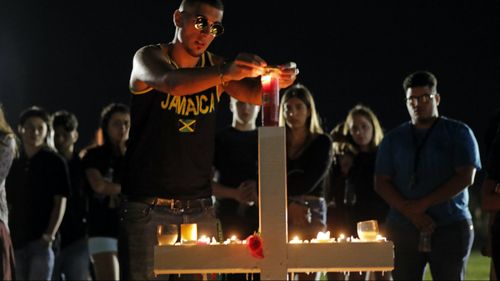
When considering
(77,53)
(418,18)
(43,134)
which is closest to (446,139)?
(43,134)

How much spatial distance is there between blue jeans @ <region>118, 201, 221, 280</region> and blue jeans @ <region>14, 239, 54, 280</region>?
351 cm

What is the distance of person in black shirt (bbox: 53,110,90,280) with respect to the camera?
8195 millimetres

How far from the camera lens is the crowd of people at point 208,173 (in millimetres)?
4156

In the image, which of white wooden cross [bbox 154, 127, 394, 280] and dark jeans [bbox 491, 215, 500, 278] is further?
dark jeans [bbox 491, 215, 500, 278]

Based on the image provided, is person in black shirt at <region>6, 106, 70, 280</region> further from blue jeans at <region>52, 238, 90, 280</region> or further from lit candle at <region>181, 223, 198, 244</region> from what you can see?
lit candle at <region>181, 223, 198, 244</region>

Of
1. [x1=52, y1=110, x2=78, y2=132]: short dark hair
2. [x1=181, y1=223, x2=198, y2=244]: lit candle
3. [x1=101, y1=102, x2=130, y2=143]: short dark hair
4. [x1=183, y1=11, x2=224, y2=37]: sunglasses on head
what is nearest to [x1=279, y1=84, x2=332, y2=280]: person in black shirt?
[x1=101, y1=102, x2=130, y2=143]: short dark hair

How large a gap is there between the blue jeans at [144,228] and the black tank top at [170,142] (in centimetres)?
7

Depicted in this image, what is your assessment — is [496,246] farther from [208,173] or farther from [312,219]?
[312,219]

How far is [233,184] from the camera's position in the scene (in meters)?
7.22

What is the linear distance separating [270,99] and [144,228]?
1.26 metres

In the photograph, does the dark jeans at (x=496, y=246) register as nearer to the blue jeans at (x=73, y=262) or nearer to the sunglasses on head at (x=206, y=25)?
the sunglasses on head at (x=206, y=25)

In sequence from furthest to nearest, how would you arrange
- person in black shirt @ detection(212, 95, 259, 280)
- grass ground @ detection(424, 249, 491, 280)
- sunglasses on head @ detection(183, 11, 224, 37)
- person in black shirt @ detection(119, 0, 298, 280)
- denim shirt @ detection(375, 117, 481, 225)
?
grass ground @ detection(424, 249, 491, 280), person in black shirt @ detection(212, 95, 259, 280), denim shirt @ detection(375, 117, 481, 225), person in black shirt @ detection(119, 0, 298, 280), sunglasses on head @ detection(183, 11, 224, 37)

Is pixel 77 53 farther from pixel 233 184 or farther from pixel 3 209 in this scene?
pixel 3 209

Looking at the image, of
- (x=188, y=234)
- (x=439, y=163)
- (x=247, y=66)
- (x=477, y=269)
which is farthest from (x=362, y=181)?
(x=477, y=269)
